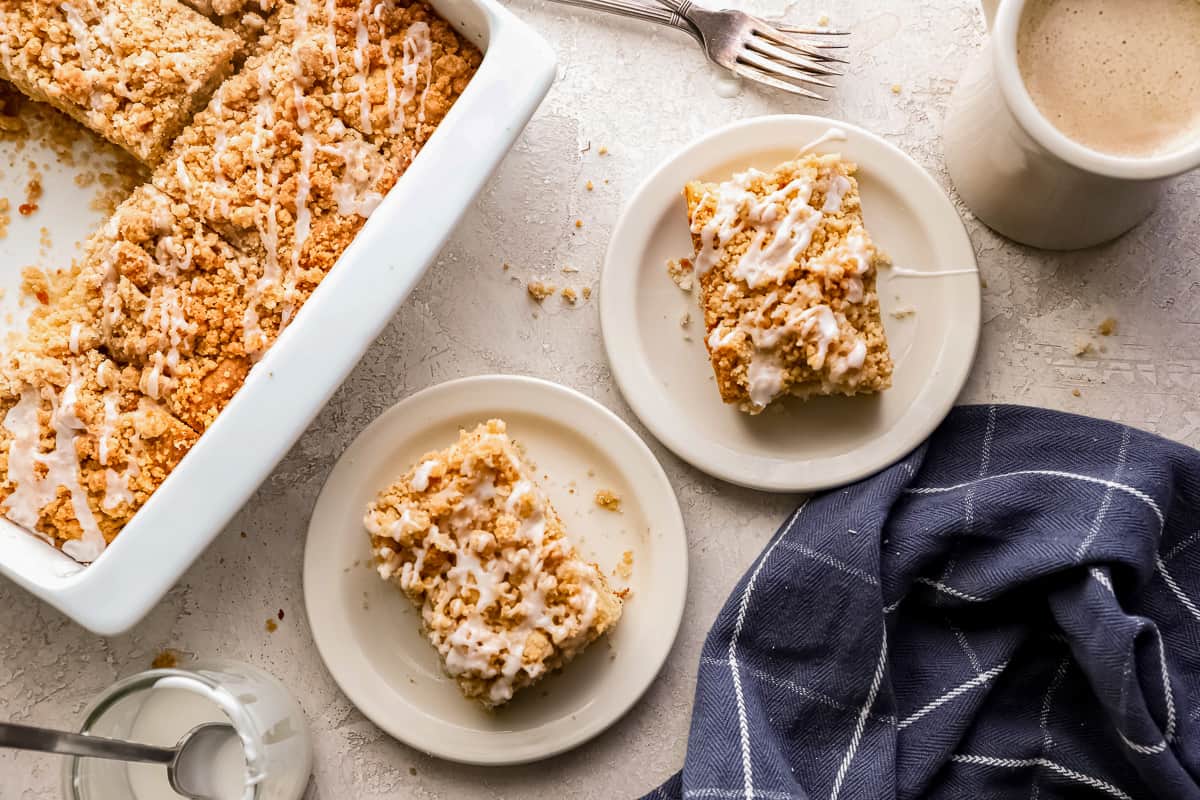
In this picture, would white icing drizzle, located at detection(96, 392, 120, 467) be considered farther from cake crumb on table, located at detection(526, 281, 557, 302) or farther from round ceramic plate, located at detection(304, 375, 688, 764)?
cake crumb on table, located at detection(526, 281, 557, 302)

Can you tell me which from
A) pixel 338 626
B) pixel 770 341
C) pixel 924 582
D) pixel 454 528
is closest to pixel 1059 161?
pixel 770 341

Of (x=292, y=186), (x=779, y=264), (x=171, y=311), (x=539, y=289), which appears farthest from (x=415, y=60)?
(x=779, y=264)

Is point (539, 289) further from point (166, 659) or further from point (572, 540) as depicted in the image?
point (166, 659)

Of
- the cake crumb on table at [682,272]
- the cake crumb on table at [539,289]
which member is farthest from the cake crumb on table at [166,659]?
the cake crumb on table at [682,272]

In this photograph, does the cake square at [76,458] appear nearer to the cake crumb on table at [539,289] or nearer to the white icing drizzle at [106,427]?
the white icing drizzle at [106,427]

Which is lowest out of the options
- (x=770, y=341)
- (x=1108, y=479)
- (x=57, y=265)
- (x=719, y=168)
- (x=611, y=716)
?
(x=611, y=716)

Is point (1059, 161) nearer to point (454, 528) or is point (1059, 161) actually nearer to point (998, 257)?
point (998, 257)

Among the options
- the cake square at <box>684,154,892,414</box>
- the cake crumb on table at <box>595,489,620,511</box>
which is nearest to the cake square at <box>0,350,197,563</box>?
the cake crumb on table at <box>595,489,620,511</box>
